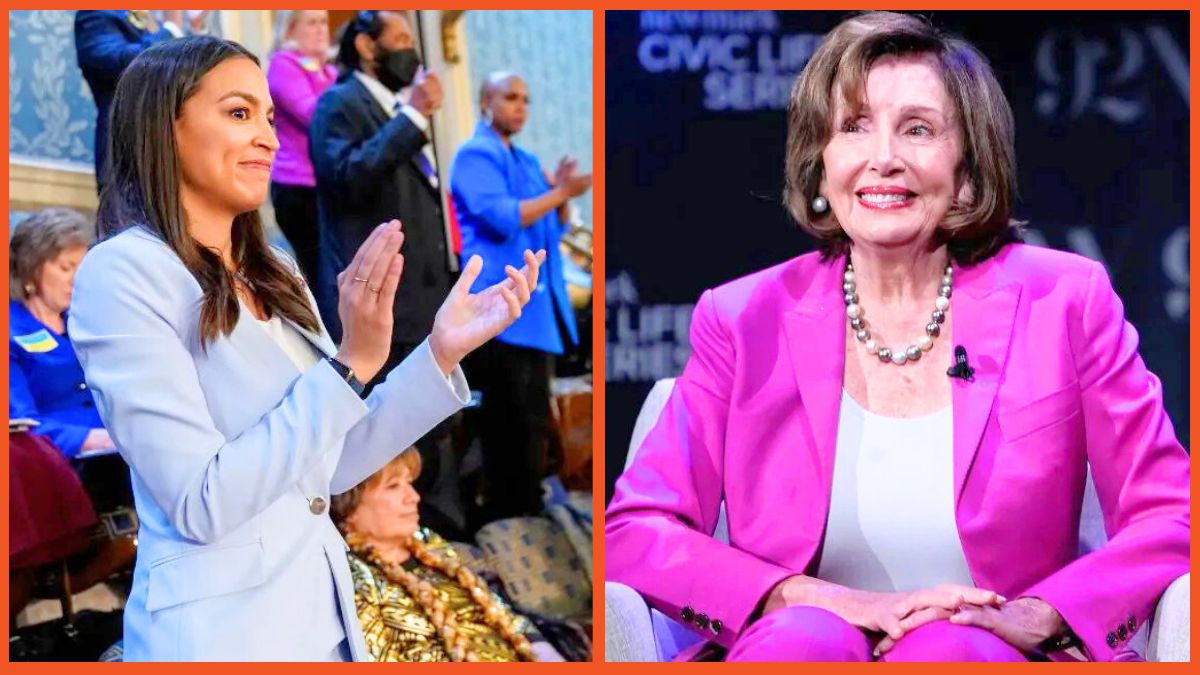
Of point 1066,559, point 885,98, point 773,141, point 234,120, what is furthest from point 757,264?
point 234,120

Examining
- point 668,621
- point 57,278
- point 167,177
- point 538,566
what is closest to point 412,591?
point 538,566

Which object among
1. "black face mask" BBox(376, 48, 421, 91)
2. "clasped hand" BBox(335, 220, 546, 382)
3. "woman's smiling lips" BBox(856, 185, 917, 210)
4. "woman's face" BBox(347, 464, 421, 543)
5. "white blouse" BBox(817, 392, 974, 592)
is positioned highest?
"black face mask" BBox(376, 48, 421, 91)

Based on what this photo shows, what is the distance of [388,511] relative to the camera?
3646 mm

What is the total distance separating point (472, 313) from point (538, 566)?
58.7 inches

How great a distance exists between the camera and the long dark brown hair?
7.90 feet

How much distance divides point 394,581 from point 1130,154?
2053 mm

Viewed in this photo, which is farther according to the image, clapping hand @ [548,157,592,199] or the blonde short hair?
clapping hand @ [548,157,592,199]

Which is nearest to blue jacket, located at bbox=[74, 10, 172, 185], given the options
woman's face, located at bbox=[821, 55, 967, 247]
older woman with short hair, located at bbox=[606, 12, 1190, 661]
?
older woman with short hair, located at bbox=[606, 12, 1190, 661]

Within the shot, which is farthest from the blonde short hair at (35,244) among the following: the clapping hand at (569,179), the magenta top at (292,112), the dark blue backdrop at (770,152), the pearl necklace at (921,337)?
the pearl necklace at (921,337)

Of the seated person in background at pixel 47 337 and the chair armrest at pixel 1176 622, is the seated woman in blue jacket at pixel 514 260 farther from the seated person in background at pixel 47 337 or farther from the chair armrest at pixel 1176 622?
the chair armrest at pixel 1176 622

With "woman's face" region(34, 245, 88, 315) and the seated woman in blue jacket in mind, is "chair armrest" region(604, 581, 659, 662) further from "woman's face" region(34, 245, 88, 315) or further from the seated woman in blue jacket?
"woman's face" region(34, 245, 88, 315)

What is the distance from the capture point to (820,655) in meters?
2.66

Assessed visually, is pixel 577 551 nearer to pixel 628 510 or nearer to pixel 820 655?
pixel 628 510

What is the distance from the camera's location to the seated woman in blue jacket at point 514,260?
12.8 ft
